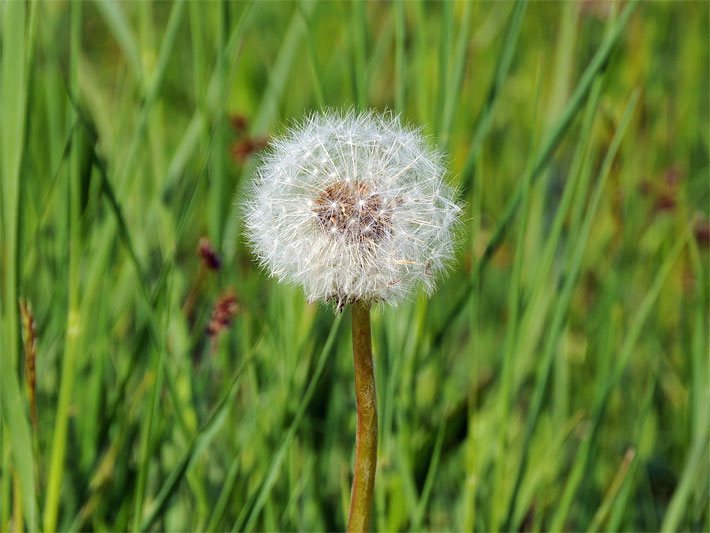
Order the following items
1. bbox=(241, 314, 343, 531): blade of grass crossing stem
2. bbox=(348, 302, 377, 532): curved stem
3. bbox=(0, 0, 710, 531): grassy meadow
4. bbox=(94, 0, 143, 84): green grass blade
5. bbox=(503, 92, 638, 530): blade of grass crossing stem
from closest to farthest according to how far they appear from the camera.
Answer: bbox=(348, 302, 377, 532): curved stem < bbox=(241, 314, 343, 531): blade of grass crossing stem < bbox=(0, 0, 710, 531): grassy meadow < bbox=(503, 92, 638, 530): blade of grass crossing stem < bbox=(94, 0, 143, 84): green grass blade

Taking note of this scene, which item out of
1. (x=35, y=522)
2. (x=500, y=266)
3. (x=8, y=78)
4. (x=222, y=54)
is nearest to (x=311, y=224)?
(x=8, y=78)

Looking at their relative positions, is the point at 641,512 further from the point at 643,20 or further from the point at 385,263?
the point at 643,20

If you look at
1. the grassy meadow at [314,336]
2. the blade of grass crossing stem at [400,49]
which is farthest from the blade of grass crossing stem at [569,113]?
the blade of grass crossing stem at [400,49]

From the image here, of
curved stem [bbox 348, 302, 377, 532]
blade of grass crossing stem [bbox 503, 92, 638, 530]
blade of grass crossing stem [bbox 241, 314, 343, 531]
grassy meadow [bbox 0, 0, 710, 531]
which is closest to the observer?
curved stem [bbox 348, 302, 377, 532]

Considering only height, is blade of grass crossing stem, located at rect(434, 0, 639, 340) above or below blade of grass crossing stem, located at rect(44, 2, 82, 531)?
above

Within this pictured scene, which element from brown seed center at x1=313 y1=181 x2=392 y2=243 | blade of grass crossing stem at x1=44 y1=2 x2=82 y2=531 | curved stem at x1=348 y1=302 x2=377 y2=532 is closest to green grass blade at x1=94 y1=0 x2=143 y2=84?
blade of grass crossing stem at x1=44 y1=2 x2=82 y2=531

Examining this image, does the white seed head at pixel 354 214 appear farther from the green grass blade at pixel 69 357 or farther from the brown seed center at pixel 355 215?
the green grass blade at pixel 69 357

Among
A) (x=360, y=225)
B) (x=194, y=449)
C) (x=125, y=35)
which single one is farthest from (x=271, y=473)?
→ (x=125, y=35)

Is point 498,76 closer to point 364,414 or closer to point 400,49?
point 400,49

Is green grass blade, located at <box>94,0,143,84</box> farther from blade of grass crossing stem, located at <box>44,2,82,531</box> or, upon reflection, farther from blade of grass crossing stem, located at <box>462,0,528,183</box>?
blade of grass crossing stem, located at <box>462,0,528,183</box>
